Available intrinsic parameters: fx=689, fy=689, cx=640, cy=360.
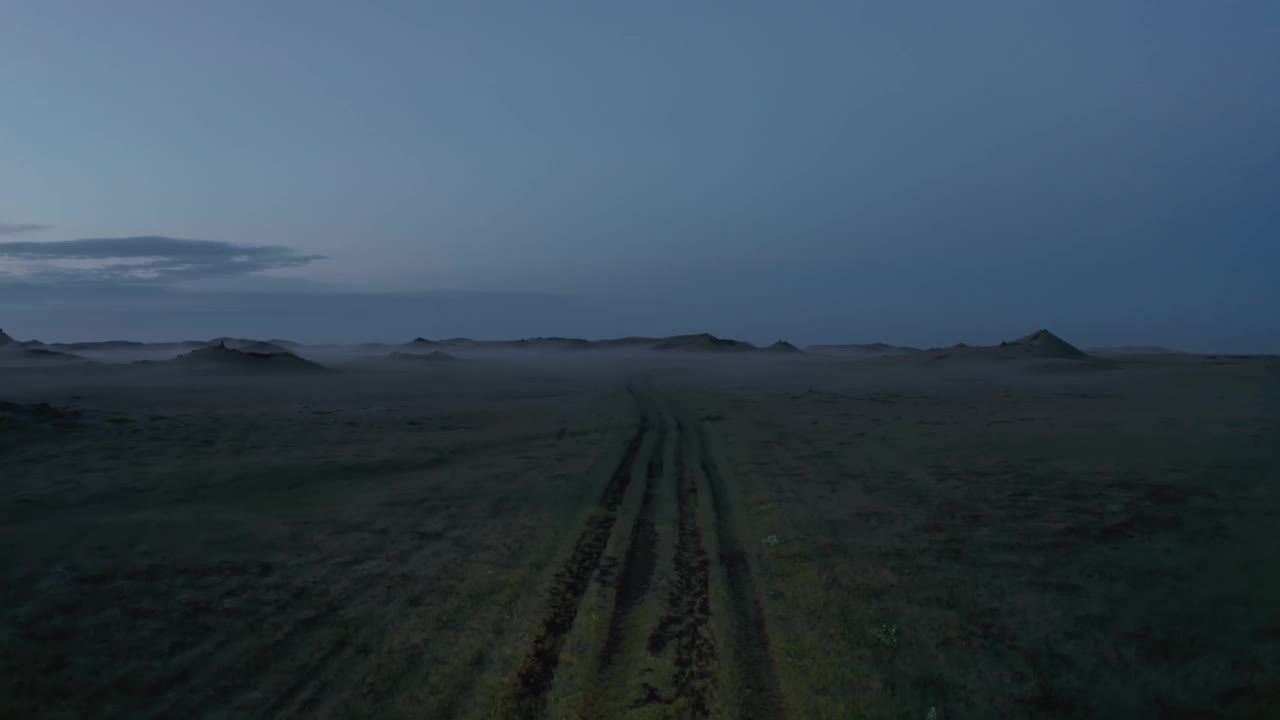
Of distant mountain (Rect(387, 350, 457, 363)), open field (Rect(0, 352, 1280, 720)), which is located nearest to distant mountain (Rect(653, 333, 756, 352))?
distant mountain (Rect(387, 350, 457, 363))

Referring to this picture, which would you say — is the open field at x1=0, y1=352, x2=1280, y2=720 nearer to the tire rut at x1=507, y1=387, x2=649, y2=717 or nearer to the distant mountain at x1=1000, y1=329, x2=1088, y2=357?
the tire rut at x1=507, y1=387, x2=649, y2=717

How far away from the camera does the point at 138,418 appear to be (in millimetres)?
15594

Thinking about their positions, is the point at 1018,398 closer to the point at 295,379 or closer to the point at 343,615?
the point at 343,615

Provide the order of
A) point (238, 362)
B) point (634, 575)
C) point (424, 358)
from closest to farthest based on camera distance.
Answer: point (634, 575) → point (238, 362) → point (424, 358)

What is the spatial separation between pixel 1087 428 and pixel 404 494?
15.5 m

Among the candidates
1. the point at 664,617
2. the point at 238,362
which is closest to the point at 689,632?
the point at 664,617

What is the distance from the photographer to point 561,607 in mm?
6250

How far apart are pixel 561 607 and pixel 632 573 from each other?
1012 millimetres

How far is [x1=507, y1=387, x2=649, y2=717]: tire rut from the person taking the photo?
4.77m

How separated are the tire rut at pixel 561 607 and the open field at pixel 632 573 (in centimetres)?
3

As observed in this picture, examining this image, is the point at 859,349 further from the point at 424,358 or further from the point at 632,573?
the point at 632,573

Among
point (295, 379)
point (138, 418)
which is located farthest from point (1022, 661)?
point (295, 379)

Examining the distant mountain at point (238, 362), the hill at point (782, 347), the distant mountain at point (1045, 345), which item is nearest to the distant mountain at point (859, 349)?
the hill at point (782, 347)

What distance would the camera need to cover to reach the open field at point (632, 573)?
494 centimetres
